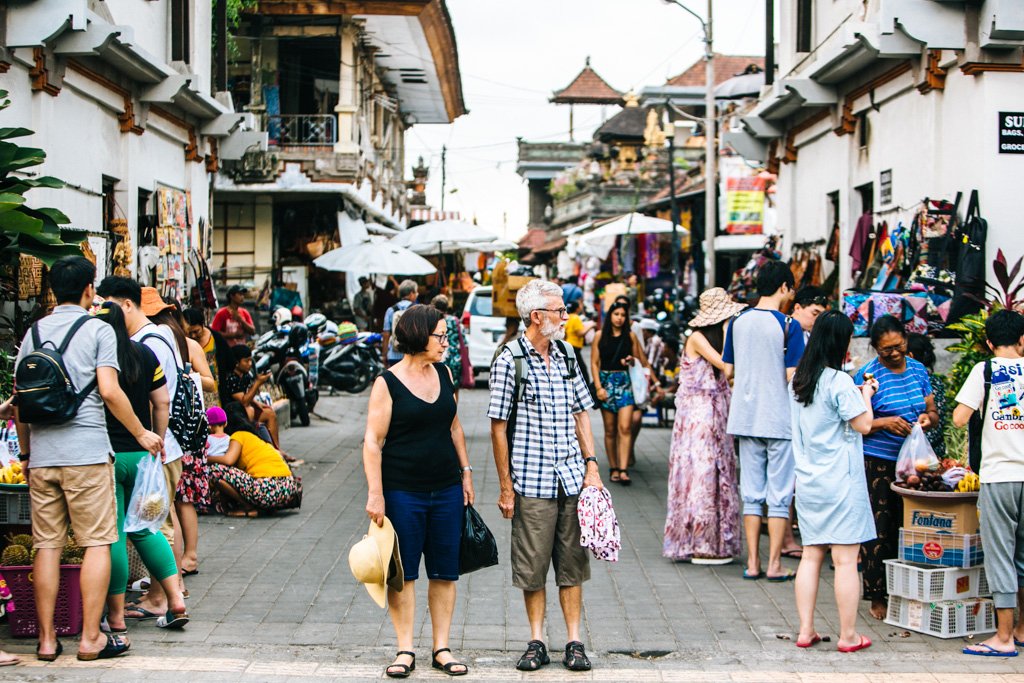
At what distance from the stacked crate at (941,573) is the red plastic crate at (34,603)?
4.57 metres

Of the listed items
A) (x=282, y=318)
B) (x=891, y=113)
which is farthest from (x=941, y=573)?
(x=282, y=318)

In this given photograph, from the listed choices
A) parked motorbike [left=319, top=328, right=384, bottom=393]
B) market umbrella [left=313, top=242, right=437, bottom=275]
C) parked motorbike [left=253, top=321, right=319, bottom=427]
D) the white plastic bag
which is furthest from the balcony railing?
the white plastic bag

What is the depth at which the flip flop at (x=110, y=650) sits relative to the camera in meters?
6.13

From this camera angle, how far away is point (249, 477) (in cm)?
998

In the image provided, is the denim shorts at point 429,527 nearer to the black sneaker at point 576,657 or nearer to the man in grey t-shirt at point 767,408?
the black sneaker at point 576,657

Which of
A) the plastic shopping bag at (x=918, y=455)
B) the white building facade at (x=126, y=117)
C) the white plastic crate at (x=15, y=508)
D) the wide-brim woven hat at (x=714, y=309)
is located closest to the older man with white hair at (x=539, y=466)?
the plastic shopping bag at (x=918, y=455)

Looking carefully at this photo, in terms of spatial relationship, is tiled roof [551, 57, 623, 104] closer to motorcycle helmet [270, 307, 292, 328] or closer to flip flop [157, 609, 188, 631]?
motorcycle helmet [270, 307, 292, 328]

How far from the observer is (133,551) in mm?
7652

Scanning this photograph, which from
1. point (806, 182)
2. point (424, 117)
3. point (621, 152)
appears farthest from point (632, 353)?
point (621, 152)

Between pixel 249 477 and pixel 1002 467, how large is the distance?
19.7 ft

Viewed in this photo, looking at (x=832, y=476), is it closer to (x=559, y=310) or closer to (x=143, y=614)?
(x=559, y=310)

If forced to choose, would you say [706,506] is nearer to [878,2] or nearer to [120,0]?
[878,2]

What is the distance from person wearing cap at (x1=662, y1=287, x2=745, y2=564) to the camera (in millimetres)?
8648

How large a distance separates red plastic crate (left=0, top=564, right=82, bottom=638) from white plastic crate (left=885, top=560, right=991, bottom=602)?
456 centimetres
